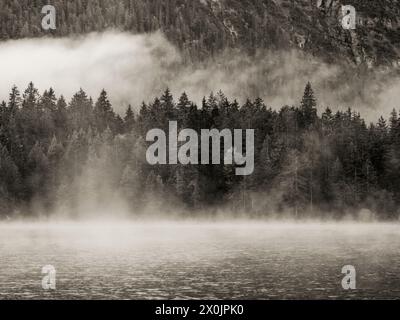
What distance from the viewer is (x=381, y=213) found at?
152 m

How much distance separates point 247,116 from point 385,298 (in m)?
128

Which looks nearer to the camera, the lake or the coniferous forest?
the lake

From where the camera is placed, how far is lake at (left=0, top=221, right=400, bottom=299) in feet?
176

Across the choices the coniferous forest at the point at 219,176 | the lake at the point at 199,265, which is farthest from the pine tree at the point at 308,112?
the lake at the point at 199,265

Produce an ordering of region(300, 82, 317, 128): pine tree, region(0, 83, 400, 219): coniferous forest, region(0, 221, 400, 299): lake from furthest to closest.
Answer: region(300, 82, 317, 128): pine tree, region(0, 83, 400, 219): coniferous forest, region(0, 221, 400, 299): lake

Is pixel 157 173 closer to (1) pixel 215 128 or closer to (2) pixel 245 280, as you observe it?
(1) pixel 215 128

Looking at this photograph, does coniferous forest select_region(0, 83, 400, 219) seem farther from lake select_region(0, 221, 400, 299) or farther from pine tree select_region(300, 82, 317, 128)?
lake select_region(0, 221, 400, 299)

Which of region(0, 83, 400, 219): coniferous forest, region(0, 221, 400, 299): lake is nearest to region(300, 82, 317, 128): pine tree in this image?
region(0, 83, 400, 219): coniferous forest

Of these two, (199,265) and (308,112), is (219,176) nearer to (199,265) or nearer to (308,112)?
(308,112)

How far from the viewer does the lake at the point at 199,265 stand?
53.8 meters

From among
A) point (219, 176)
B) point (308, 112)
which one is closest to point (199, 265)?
point (219, 176)

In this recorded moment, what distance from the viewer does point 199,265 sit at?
6919cm

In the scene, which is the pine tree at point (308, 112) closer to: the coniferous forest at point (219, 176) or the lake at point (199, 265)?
the coniferous forest at point (219, 176)
